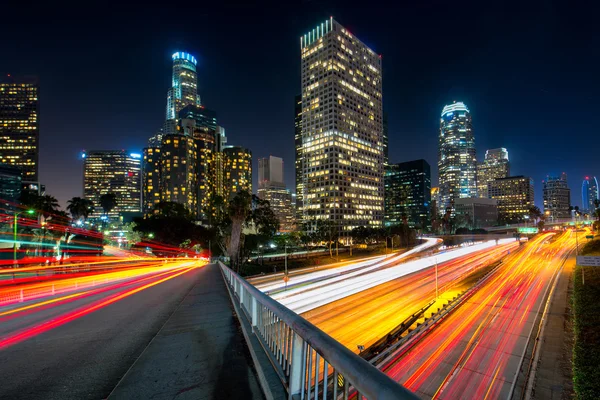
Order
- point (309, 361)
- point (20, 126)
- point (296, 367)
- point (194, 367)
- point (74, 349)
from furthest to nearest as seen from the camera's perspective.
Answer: point (20, 126) → point (74, 349) → point (194, 367) → point (296, 367) → point (309, 361)

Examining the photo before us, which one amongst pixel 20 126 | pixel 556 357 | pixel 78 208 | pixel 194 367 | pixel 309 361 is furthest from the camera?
pixel 20 126

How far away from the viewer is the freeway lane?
4258 mm

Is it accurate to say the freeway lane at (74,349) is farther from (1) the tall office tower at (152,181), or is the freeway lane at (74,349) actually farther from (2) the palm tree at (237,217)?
(1) the tall office tower at (152,181)

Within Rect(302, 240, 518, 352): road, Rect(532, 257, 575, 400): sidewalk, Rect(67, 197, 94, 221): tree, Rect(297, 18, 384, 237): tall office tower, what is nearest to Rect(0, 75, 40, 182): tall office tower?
Rect(67, 197, 94, 221): tree

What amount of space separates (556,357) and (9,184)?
15992cm

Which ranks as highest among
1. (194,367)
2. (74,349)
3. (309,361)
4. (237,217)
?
(237,217)

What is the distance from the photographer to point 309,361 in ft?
10.6

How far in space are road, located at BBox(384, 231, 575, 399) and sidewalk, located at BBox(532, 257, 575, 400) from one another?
1.09 metres

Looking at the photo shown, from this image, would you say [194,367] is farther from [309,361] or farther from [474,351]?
[474,351]

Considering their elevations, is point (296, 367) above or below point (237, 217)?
below

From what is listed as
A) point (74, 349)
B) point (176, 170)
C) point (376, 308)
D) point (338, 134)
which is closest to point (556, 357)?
point (376, 308)

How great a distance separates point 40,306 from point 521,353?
1113 inches

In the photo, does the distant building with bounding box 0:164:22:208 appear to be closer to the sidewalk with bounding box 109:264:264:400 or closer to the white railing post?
the sidewalk with bounding box 109:264:264:400

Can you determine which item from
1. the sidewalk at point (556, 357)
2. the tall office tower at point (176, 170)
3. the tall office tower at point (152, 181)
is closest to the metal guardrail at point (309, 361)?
the sidewalk at point (556, 357)
